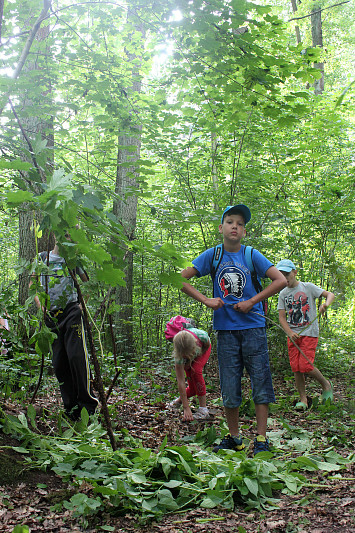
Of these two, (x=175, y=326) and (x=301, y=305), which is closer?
(x=175, y=326)

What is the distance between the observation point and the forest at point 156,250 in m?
2.02

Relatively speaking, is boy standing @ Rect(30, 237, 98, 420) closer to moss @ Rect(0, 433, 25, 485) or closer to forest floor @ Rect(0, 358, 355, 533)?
forest floor @ Rect(0, 358, 355, 533)

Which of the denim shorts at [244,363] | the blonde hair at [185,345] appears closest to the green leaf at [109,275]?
the denim shorts at [244,363]

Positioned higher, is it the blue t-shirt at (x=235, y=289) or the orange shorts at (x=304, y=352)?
the blue t-shirt at (x=235, y=289)

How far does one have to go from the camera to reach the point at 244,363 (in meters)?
3.29

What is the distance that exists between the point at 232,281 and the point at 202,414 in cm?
184

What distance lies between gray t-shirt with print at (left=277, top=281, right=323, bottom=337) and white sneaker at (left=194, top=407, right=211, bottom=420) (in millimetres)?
1570

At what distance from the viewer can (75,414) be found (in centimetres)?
365

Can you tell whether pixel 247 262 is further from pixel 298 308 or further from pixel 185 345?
pixel 298 308

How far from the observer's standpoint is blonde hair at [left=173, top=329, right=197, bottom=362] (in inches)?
165

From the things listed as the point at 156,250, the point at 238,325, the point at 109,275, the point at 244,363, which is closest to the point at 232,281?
the point at 238,325

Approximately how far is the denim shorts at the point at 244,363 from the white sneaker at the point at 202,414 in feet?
3.84

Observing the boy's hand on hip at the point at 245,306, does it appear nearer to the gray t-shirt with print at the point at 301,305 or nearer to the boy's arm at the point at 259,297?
the boy's arm at the point at 259,297

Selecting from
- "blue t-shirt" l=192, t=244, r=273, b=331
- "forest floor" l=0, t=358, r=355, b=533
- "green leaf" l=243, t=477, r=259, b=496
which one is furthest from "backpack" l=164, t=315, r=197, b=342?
"green leaf" l=243, t=477, r=259, b=496
